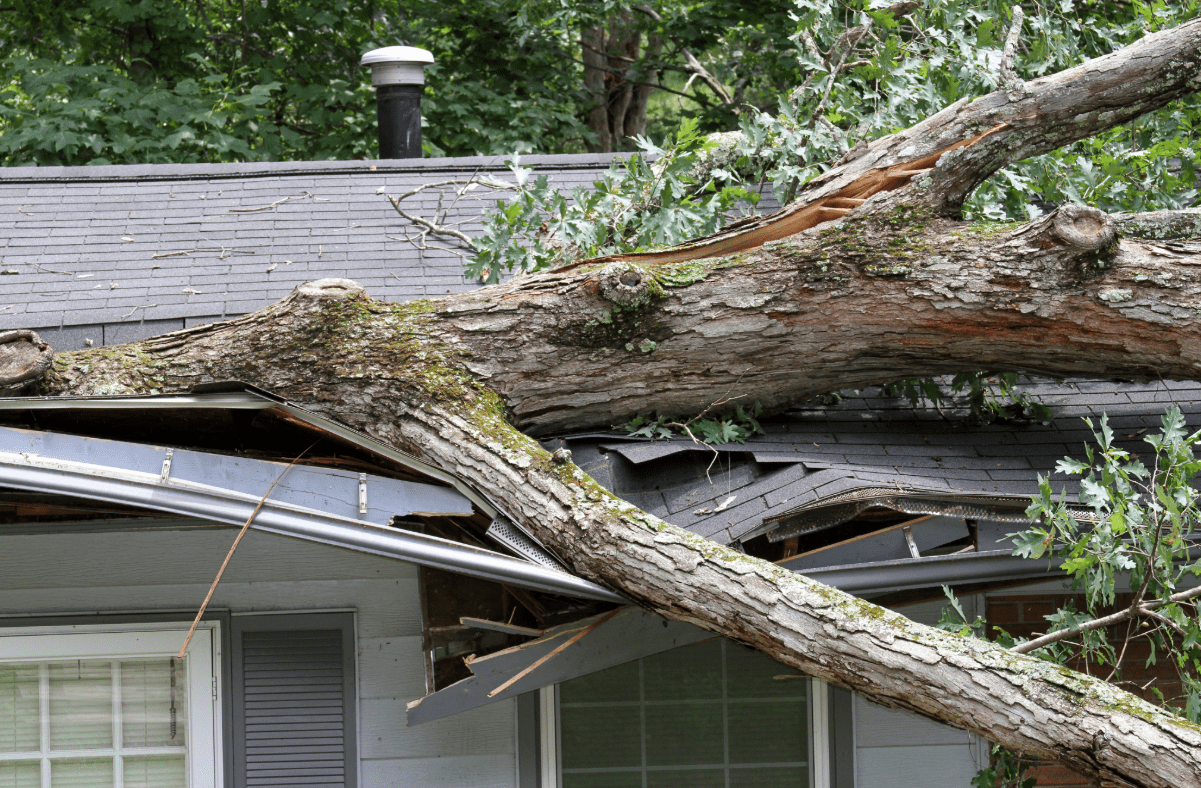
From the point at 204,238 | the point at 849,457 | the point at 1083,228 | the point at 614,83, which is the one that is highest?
the point at 614,83

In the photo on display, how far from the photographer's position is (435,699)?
346cm

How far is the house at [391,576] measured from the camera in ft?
10.4

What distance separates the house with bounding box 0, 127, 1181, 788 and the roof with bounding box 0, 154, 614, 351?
0.09 feet

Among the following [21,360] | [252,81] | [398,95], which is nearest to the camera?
[21,360]

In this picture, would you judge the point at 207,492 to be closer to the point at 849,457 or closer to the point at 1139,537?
the point at 849,457

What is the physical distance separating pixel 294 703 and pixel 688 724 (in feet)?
5.51

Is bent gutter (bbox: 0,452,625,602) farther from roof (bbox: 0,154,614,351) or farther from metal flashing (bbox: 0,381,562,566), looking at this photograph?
roof (bbox: 0,154,614,351)

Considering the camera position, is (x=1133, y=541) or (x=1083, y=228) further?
(x=1083, y=228)

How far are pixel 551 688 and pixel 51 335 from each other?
2.70 m

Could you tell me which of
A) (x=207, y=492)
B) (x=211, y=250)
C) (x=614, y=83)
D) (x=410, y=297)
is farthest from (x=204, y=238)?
(x=614, y=83)

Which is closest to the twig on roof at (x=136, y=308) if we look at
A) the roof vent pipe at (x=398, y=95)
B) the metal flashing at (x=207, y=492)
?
the metal flashing at (x=207, y=492)

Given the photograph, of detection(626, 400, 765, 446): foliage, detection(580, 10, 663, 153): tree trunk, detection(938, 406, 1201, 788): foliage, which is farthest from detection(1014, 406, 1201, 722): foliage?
detection(580, 10, 663, 153): tree trunk

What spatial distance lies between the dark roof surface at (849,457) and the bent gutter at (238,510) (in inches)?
26.3

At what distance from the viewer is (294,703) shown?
4188 mm
